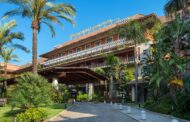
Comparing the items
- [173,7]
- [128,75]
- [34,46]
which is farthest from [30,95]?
[128,75]

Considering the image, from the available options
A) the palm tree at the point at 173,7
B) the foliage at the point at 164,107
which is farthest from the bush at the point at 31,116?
the palm tree at the point at 173,7

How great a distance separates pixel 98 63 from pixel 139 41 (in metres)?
14.3

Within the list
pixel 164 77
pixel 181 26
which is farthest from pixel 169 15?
pixel 164 77

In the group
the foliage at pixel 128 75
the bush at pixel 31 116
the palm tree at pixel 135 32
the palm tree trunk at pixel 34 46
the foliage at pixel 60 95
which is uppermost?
the palm tree at pixel 135 32

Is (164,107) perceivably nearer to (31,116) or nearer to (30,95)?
(30,95)

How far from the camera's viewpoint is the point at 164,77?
26.4 meters

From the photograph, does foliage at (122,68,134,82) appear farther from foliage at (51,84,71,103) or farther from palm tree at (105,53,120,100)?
foliage at (51,84,71,103)

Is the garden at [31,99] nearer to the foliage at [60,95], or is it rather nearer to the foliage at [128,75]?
the foliage at [60,95]

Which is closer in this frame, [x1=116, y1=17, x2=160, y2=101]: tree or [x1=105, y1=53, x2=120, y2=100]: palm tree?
[x1=116, y1=17, x2=160, y2=101]: tree

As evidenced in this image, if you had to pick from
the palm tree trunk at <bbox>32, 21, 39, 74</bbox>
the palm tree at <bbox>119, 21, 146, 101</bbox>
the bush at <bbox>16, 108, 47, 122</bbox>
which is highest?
the palm tree at <bbox>119, 21, 146, 101</bbox>

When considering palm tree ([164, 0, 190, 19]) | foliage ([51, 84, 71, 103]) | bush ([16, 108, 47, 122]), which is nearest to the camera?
bush ([16, 108, 47, 122])

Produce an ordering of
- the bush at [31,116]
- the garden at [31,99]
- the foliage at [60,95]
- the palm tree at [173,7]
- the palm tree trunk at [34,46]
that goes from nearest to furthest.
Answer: the bush at [31,116] < the garden at [31,99] < the palm tree trunk at [34,46] < the palm tree at [173,7] < the foliage at [60,95]

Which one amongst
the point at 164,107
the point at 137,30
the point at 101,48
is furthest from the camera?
the point at 101,48

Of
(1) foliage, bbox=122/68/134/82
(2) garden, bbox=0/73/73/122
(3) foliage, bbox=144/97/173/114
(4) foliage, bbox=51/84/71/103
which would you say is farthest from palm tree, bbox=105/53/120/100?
(2) garden, bbox=0/73/73/122
